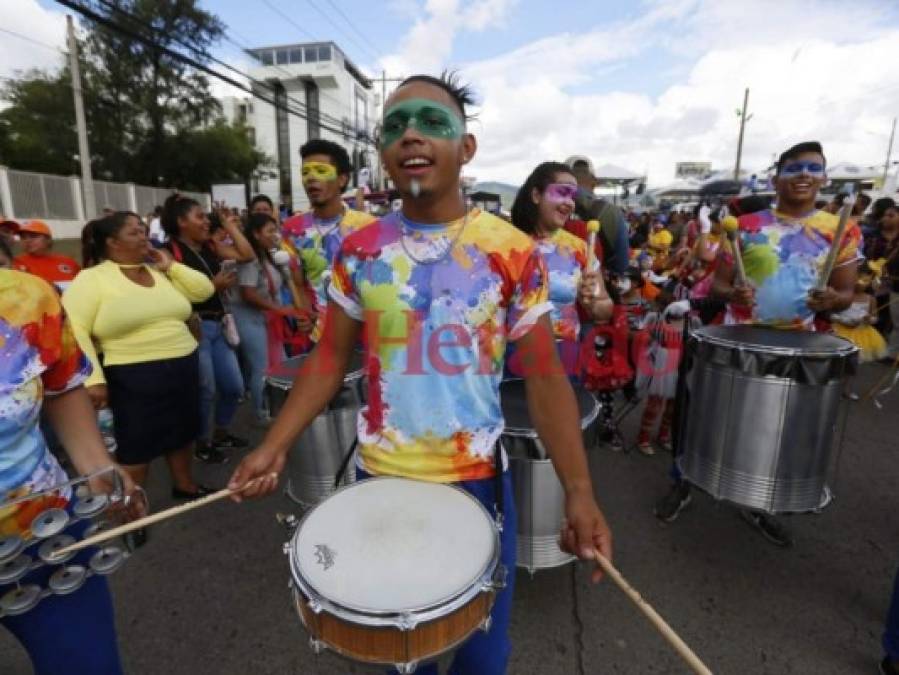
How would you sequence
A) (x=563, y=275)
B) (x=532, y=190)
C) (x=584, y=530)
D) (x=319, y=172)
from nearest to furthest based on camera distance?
1. (x=584, y=530)
2. (x=563, y=275)
3. (x=532, y=190)
4. (x=319, y=172)

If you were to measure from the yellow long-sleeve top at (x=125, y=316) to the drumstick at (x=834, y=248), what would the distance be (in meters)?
3.80

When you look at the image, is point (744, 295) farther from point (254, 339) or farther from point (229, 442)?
point (229, 442)

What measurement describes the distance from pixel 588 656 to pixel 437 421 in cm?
165

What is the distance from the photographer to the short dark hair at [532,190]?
3342mm

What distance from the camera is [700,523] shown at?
3.44 meters

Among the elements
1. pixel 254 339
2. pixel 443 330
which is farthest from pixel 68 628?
pixel 254 339

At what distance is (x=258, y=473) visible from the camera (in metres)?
1.55

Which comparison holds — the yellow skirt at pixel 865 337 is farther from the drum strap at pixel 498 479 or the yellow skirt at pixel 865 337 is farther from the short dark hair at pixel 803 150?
the drum strap at pixel 498 479

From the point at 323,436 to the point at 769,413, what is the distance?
2337mm

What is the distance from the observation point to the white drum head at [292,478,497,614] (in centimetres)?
120

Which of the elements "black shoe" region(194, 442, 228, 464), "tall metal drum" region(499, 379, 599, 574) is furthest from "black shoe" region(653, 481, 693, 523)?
"black shoe" region(194, 442, 228, 464)

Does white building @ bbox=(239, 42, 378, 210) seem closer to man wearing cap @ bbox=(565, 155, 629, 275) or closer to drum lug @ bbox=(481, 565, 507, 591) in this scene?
man wearing cap @ bbox=(565, 155, 629, 275)

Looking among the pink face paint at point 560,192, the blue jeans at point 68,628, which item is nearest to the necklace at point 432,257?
the blue jeans at point 68,628

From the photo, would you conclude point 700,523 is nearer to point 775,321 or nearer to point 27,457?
point 775,321
